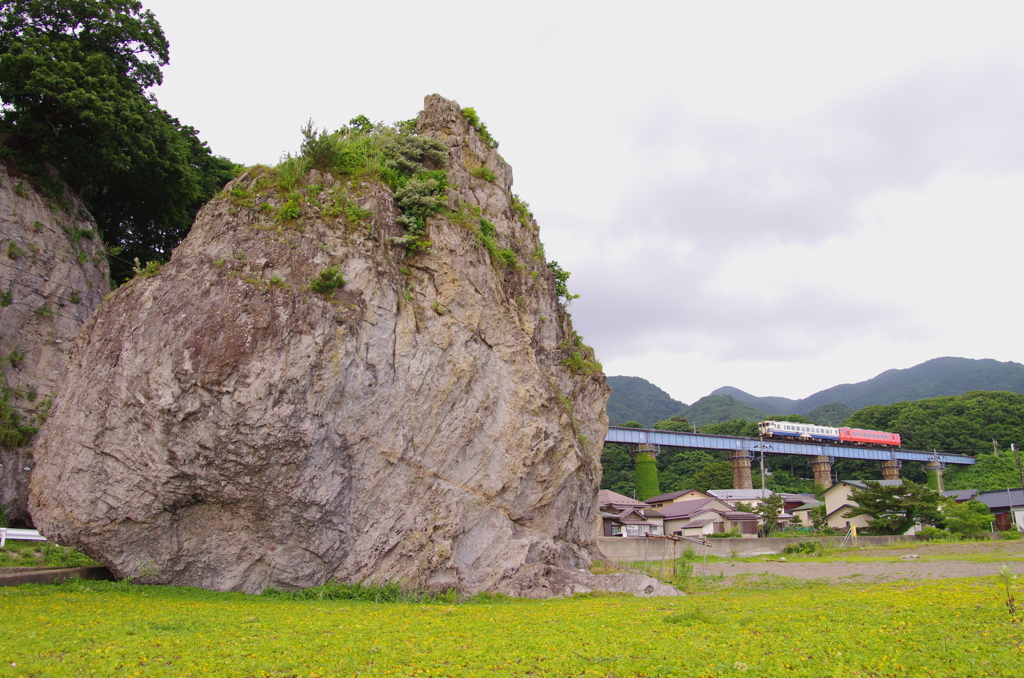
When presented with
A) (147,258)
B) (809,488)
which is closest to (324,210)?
(147,258)

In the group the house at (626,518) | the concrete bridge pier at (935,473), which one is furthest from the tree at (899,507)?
the concrete bridge pier at (935,473)

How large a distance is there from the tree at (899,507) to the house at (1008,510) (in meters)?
14.3

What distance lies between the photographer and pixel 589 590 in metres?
21.9

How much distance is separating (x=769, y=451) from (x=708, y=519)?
116 ft

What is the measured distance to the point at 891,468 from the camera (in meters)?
95.3

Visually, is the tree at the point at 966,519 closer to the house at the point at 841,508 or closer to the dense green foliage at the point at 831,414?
the house at the point at 841,508

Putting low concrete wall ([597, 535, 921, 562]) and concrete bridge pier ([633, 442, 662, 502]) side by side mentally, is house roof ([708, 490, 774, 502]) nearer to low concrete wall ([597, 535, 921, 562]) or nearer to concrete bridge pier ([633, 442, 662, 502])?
concrete bridge pier ([633, 442, 662, 502])

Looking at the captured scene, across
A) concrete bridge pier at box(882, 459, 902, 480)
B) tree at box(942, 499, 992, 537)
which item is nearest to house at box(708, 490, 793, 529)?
tree at box(942, 499, 992, 537)

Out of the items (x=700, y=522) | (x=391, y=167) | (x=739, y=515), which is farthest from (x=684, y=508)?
(x=391, y=167)

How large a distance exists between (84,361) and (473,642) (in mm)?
15442

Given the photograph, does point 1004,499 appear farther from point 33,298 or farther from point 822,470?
point 33,298

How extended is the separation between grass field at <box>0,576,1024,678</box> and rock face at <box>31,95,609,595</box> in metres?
1.95

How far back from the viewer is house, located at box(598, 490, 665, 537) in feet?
171

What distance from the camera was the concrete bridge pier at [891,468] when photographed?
9500 cm
